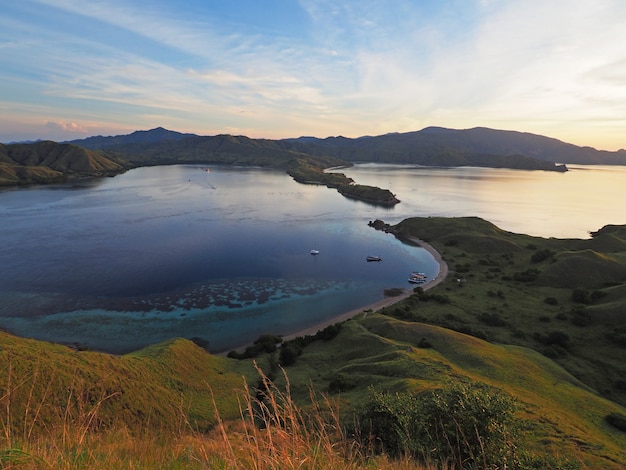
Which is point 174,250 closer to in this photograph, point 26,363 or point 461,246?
point 26,363

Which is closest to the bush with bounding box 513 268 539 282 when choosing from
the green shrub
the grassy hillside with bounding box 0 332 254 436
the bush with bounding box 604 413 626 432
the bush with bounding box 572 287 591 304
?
the bush with bounding box 572 287 591 304

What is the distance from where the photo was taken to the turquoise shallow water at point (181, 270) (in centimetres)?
5056

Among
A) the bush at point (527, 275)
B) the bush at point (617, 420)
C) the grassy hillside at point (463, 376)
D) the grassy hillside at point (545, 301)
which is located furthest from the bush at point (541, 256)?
the bush at point (617, 420)

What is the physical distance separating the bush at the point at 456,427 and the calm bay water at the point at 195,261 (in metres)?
33.6

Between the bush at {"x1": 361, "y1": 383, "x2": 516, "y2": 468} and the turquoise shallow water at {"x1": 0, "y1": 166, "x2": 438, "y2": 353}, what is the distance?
33.5m

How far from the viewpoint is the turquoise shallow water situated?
166 ft

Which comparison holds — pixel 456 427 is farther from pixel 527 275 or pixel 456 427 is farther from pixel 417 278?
pixel 527 275

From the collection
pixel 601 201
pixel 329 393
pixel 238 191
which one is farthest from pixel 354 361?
pixel 601 201

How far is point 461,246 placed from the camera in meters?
92.2

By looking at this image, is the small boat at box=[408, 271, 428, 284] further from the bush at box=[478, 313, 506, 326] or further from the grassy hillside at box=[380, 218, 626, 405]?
the bush at box=[478, 313, 506, 326]

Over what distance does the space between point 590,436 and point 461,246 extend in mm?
74141

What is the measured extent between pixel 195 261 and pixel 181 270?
5.54 metres

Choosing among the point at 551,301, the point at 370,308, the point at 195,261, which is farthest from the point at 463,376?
the point at 195,261

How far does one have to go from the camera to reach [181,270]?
71625 mm
